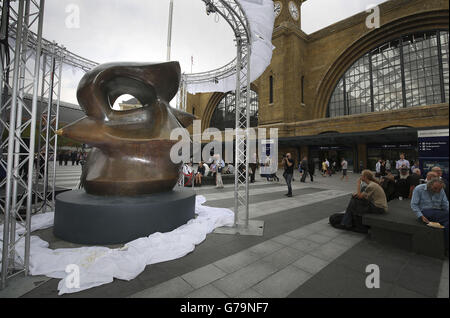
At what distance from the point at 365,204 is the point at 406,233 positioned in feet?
2.98

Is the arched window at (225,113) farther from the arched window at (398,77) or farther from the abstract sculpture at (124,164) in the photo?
the abstract sculpture at (124,164)

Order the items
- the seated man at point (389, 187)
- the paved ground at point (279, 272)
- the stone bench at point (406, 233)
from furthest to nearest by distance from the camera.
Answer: the seated man at point (389, 187), the stone bench at point (406, 233), the paved ground at point (279, 272)

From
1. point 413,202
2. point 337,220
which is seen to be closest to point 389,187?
point 337,220

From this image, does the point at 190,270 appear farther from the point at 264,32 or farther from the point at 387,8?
the point at 387,8

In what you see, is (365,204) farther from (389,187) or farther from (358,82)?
(358,82)

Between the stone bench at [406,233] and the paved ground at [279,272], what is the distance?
6.2 inches

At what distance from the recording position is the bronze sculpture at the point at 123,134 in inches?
182

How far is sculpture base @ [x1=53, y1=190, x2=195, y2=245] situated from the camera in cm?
398

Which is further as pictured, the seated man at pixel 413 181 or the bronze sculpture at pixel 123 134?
Result: the seated man at pixel 413 181

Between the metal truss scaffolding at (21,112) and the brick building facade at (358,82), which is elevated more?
the brick building facade at (358,82)

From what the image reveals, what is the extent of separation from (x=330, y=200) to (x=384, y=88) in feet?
80.1

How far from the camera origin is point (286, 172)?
9.27m

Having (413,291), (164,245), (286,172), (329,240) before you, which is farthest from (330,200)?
(164,245)

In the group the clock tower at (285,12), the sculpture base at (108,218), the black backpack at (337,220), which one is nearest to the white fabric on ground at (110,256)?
the sculpture base at (108,218)
